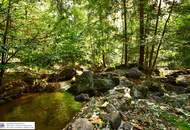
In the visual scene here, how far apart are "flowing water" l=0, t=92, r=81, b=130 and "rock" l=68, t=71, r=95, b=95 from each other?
24.3 inches

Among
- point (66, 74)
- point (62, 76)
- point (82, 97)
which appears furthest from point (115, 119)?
point (66, 74)

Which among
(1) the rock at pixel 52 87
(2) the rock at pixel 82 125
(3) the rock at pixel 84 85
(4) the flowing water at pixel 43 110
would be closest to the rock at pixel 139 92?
(3) the rock at pixel 84 85

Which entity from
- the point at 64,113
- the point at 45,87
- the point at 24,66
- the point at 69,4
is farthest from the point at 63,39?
the point at 69,4

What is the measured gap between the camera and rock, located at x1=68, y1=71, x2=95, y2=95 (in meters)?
14.4

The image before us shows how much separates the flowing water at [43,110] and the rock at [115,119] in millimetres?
1616

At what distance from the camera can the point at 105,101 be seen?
10.8 metres

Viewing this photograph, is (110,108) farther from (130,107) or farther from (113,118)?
(130,107)

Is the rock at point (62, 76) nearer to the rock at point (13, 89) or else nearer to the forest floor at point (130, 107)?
the forest floor at point (130, 107)

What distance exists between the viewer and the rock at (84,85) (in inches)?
568

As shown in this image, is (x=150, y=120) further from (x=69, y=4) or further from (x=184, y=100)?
(x=69, y=4)

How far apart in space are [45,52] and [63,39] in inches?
34.1

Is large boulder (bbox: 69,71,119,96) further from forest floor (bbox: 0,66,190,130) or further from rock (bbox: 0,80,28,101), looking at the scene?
rock (bbox: 0,80,28,101)

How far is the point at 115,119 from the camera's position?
8.82 m

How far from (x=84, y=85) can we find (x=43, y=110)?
3814mm
